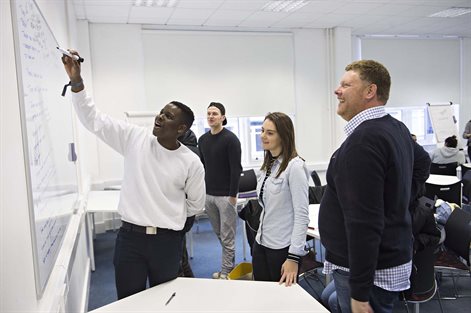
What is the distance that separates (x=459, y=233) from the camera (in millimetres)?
2639

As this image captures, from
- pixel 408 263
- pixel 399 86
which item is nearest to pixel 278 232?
pixel 408 263

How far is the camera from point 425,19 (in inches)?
257

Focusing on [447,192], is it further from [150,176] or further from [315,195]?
[150,176]

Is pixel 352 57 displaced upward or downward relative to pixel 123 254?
upward

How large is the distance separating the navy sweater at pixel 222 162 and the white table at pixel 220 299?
1.70m

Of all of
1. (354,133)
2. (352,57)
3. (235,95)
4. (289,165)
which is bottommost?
(289,165)

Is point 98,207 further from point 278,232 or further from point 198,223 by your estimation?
point 278,232

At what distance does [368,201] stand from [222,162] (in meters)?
2.31

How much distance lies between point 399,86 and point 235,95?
3.54m

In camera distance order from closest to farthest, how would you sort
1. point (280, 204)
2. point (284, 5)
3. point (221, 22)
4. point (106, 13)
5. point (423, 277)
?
point (280, 204), point (423, 277), point (106, 13), point (284, 5), point (221, 22)

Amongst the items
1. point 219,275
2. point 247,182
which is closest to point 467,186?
point 247,182

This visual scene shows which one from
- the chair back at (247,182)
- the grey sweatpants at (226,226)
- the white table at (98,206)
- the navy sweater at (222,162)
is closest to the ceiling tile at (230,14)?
the chair back at (247,182)

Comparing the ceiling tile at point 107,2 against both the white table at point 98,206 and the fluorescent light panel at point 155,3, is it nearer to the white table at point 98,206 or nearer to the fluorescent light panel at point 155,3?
the fluorescent light panel at point 155,3

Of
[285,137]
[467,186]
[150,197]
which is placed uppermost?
[285,137]
